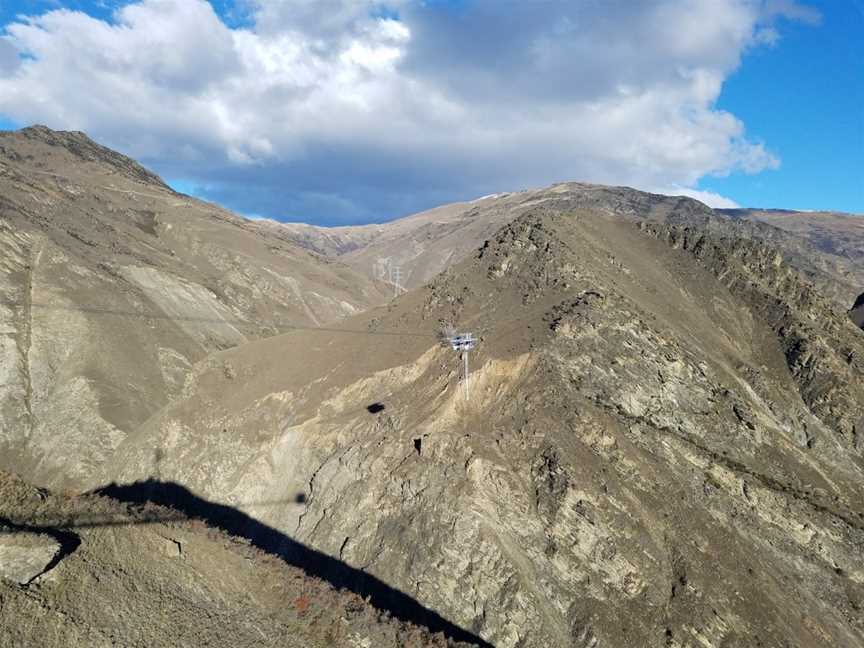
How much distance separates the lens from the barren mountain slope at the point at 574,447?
20766 millimetres

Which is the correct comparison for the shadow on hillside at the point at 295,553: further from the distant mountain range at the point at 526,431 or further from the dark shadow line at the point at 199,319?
the dark shadow line at the point at 199,319

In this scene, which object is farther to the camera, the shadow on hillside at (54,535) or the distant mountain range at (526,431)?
the distant mountain range at (526,431)

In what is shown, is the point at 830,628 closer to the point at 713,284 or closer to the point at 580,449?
the point at 580,449

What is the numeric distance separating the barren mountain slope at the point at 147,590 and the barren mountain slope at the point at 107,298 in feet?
72.0

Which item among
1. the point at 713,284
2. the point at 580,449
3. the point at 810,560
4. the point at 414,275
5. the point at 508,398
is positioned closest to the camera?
the point at 810,560

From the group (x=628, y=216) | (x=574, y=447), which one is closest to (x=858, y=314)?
(x=574, y=447)

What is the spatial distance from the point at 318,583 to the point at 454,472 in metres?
7.15

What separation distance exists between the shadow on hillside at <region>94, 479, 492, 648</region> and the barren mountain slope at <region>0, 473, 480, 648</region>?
254cm

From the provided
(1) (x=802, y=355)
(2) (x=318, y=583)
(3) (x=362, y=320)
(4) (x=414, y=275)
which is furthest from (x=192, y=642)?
(4) (x=414, y=275)

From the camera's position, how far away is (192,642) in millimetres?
15375

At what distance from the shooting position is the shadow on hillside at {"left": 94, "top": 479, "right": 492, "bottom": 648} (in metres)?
21.4

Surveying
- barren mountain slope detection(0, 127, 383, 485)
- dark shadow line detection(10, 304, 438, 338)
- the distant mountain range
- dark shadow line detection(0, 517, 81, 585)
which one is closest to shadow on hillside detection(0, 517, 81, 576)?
dark shadow line detection(0, 517, 81, 585)

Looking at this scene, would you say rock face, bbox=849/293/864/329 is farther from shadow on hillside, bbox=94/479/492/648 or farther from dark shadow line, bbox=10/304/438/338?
shadow on hillside, bbox=94/479/492/648

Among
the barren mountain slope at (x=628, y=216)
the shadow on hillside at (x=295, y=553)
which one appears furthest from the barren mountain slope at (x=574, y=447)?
the barren mountain slope at (x=628, y=216)
